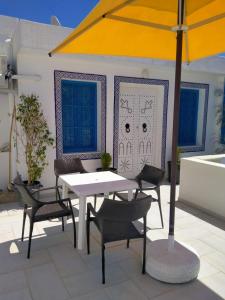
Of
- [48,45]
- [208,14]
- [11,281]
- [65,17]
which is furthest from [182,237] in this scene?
[65,17]

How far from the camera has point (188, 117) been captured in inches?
272

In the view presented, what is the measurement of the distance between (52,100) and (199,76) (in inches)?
155

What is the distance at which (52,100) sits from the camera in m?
5.02

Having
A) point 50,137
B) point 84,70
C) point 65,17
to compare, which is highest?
point 65,17

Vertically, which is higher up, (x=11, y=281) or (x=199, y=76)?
(x=199, y=76)

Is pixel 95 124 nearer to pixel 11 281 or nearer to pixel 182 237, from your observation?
pixel 182 237

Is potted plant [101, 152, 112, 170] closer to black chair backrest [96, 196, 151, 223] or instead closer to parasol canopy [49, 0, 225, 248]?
parasol canopy [49, 0, 225, 248]

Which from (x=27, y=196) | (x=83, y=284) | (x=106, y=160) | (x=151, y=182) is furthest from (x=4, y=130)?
(x=83, y=284)

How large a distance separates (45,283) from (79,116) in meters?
3.60

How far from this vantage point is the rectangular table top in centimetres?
309

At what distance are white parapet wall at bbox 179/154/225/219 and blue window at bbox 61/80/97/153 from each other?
210 cm

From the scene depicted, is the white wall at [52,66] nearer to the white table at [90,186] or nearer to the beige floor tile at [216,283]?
the white table at [90,186]

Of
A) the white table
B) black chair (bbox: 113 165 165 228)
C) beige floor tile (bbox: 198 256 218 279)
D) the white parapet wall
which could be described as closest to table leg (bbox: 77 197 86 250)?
the white table

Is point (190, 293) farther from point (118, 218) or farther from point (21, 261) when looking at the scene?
point (21, 261)
